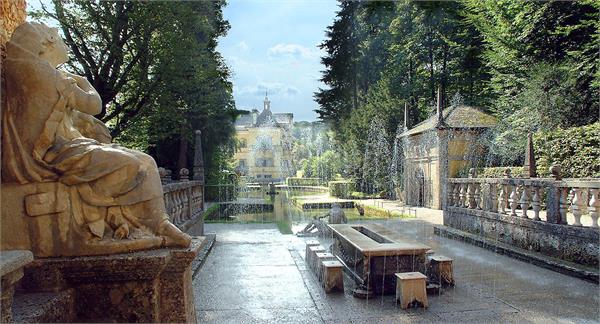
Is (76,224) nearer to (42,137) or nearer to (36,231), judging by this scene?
(36,231)

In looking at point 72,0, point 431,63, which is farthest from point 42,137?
point 431,63

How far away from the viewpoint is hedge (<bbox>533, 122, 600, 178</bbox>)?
13367mm

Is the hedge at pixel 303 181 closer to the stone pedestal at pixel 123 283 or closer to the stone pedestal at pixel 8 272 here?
the stone pedestal at pixel 123 283

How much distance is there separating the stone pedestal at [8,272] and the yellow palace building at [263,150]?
63.1 m

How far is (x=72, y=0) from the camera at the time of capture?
1638cm

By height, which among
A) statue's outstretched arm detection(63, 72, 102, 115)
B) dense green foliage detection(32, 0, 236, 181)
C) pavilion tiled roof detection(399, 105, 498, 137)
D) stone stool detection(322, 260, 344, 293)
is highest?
dense green foliage detection(32, 0, 236, 181)

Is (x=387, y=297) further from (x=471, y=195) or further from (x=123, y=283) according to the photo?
(x=471, y=195)

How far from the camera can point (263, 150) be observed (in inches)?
2677

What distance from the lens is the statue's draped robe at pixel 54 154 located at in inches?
107

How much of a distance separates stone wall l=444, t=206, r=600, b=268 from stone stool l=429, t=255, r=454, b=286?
2.28 metres

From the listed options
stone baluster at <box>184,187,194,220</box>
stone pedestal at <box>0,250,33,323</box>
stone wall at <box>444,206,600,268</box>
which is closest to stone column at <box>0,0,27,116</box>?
stone pedestal at <box>0,250,33,323</box>

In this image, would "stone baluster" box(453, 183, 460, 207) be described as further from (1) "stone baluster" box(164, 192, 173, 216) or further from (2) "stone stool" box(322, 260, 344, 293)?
(1) "stone baluster" box(164, 192, 173, 216)

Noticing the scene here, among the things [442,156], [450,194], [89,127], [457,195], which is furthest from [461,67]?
[89,127]

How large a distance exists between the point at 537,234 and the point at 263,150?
61105 millimetres
